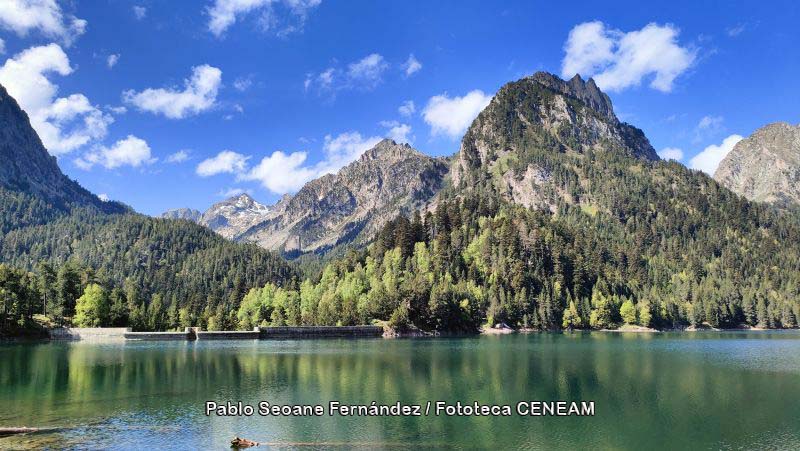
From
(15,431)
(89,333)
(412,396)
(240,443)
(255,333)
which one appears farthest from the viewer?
(255,333)

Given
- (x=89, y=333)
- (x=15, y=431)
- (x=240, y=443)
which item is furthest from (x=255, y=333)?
(x=240, y=443)

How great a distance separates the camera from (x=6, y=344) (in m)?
134

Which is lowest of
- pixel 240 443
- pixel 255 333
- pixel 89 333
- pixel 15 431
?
pixel 240 443

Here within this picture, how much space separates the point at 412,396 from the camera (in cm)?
6141

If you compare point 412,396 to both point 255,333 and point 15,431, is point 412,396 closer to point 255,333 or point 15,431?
point 15,431

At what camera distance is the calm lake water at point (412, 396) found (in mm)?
44625

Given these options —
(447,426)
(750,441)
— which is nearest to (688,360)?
(750,441)

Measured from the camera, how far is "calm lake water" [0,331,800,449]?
44.6 metres

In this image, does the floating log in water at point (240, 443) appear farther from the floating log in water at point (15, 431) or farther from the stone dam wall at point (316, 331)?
the stone dam wall at point (316, 331)

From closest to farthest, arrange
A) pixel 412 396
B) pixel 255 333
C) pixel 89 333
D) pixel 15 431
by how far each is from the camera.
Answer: pixel 15 431 < pixel 412 396 < pixel 89 333 < pixel 255 333

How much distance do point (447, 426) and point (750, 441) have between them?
22103 millimetres

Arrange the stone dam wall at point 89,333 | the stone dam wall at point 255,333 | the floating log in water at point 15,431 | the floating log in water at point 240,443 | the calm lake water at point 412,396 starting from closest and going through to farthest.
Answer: the floating log in water at point 240,443
the floating log in water at point 15,431
the calm lake water at point 412,396
the stone dam wall at point 89,333
the stone dam wall at point 255,333

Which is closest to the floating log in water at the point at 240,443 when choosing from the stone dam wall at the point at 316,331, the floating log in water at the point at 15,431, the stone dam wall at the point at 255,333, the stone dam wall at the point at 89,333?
the floating log in water at the point at 15,431

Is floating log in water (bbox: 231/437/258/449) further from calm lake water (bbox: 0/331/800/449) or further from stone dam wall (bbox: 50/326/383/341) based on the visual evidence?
stone dam wall (bbox: 50/326/383/341)
